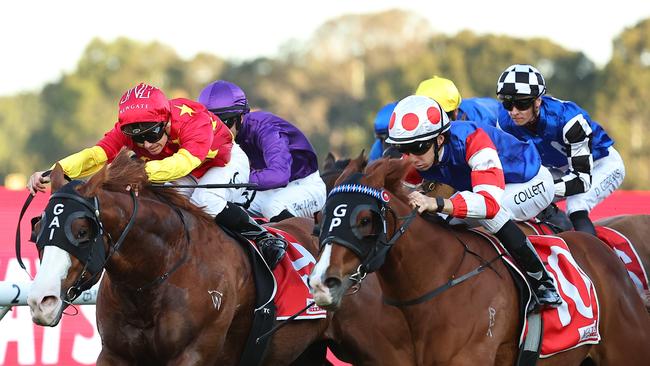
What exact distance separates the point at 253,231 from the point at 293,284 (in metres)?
0.36

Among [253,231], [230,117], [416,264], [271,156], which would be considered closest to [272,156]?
[271,156]

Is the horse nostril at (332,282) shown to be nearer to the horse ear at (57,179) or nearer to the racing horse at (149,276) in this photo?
the racing horse at (149,276)

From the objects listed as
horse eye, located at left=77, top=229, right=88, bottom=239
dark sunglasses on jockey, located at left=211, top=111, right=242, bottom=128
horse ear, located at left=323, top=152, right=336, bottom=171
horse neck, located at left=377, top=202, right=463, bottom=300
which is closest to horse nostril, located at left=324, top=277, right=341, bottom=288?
horse neck, located at left=377, top=202, right=463, bottom=300

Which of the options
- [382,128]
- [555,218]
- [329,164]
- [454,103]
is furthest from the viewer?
[329,164]

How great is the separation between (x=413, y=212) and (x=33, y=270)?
3418 millimetres

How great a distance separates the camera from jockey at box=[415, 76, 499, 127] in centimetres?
888

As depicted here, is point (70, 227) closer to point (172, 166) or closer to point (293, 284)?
point (172, 166)

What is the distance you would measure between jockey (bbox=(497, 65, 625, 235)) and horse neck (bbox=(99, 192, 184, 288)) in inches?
103

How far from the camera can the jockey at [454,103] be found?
A: 8.88 meters

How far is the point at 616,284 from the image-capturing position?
6.71 metres

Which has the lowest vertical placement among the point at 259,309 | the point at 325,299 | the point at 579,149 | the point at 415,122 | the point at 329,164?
the point at 329,164

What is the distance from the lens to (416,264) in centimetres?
577

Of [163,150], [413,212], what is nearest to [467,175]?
[413,212]

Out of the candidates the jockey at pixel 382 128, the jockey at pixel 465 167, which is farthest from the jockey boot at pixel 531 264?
the jockey at pixel 382 128
